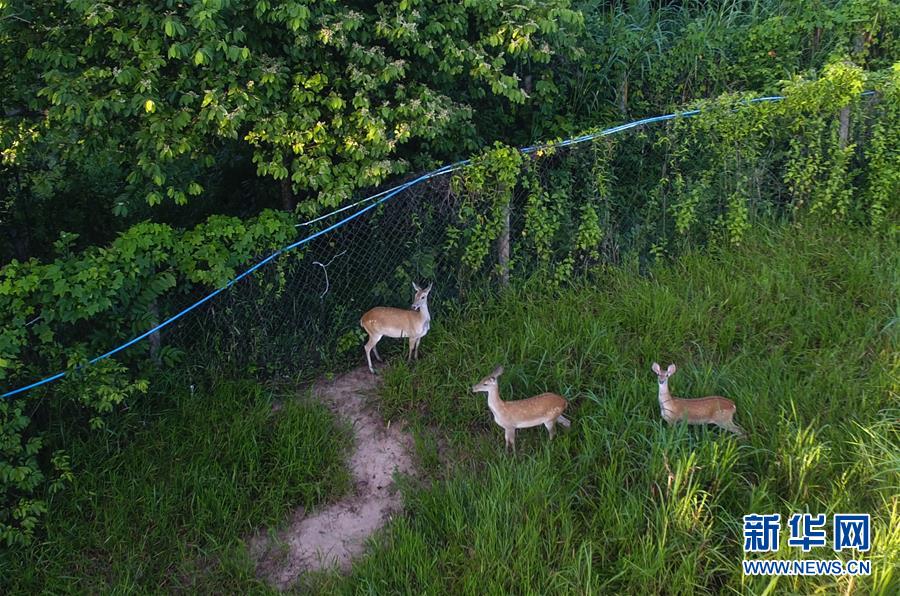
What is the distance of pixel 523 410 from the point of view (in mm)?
4332

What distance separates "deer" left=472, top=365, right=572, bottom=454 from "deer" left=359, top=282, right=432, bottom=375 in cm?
90

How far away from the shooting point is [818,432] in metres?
4.12

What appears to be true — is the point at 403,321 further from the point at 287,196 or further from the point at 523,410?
the point at 287,196

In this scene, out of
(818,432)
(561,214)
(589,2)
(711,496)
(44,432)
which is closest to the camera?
(711,496)

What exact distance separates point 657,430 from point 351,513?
1.79 metres

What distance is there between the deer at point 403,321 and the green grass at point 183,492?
67 cm

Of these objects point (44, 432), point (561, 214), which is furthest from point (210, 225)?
point (561, 214)

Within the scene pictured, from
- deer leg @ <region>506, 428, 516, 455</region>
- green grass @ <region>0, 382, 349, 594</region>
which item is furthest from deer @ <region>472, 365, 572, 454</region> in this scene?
green grass @ <region>0, 382, 349, 594</region>

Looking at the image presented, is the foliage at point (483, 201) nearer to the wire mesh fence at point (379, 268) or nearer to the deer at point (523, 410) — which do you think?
the wire mesh fence at point (379, 268)

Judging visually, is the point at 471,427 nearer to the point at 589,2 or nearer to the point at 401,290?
the point at 401,290

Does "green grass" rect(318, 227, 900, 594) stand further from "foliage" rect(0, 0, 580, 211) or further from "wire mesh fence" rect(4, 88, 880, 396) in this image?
"foliage" rect(0, 0, 580, 211)

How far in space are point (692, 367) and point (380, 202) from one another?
235 centimetres

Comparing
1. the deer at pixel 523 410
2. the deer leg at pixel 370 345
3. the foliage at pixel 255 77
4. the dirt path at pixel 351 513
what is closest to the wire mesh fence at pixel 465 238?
the deer leg at pixel 370 345

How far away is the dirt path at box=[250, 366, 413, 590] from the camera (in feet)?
13.6
